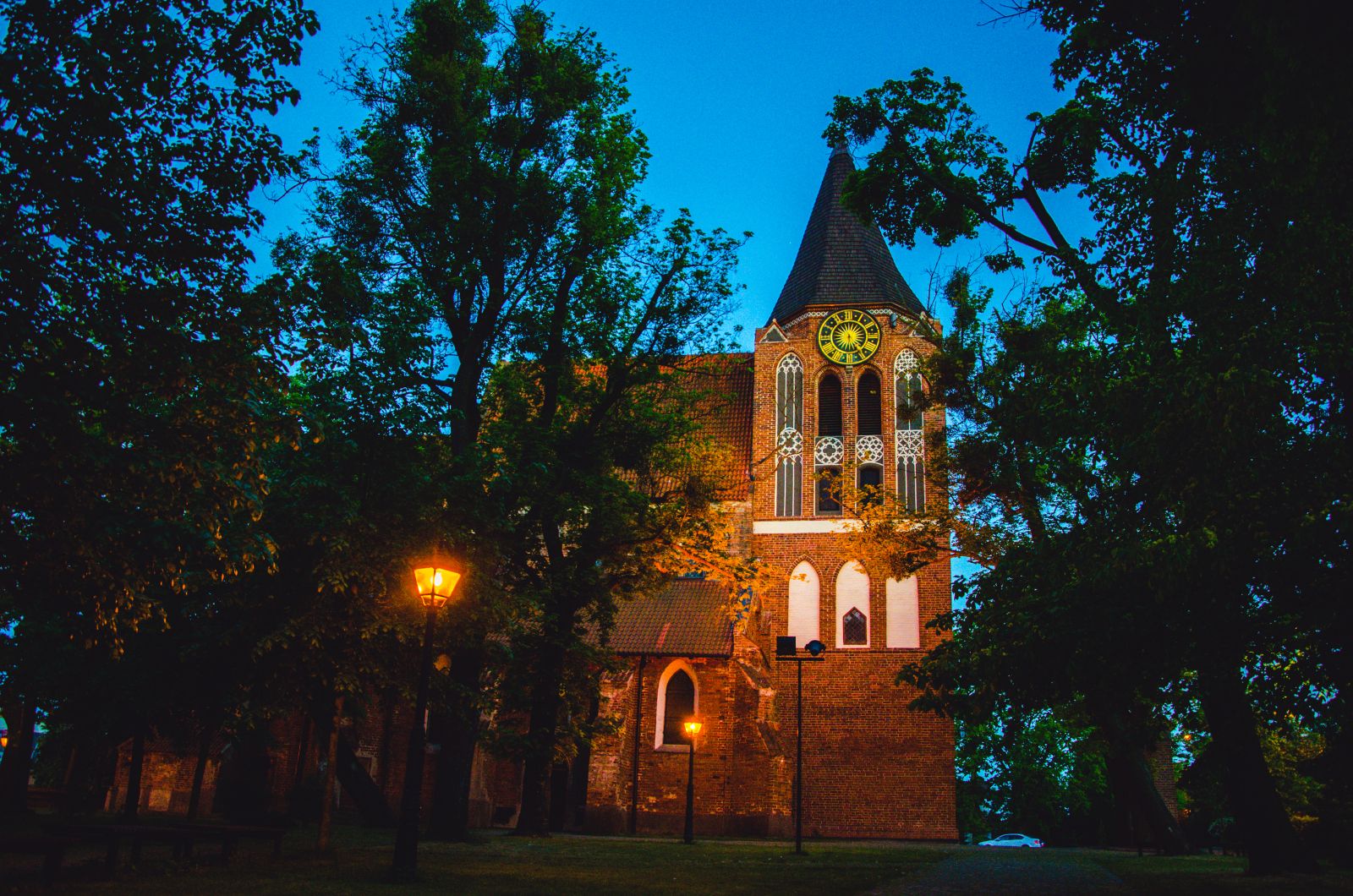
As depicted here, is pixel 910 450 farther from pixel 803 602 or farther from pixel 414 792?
pixel 414 792

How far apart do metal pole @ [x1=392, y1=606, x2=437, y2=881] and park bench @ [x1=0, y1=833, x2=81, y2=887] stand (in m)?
2.97

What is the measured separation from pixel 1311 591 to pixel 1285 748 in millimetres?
30152

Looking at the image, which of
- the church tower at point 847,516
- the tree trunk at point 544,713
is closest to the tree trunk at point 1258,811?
the tree trunk at point 544,713

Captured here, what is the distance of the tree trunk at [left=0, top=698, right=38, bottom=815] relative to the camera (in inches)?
875

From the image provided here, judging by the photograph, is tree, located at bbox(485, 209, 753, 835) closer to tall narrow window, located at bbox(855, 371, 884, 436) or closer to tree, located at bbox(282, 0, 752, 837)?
tree, located at bbox(282, 0, 752, 837)

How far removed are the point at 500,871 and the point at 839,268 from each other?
83.3ft

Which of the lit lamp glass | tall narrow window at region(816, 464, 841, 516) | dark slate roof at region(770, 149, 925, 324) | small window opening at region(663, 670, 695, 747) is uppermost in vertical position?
dark slate roof at region(770, 149, 925, 324)

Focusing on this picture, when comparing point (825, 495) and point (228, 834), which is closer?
point (228, 834)

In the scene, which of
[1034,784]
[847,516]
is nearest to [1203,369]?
[847,516]

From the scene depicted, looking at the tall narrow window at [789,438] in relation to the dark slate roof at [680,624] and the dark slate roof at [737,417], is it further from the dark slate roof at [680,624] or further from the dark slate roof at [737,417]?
the dark slate roof at [680,624]

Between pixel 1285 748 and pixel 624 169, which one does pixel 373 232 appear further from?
pixel 1285 748

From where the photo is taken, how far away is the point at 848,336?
32.2 m

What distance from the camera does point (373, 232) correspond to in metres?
18.0

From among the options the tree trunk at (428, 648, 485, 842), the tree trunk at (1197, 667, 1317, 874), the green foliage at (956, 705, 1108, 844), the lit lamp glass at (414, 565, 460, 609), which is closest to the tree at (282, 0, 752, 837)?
the tree trunk at (428, 648, 485, 842)
